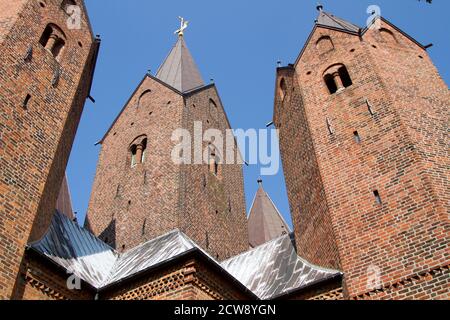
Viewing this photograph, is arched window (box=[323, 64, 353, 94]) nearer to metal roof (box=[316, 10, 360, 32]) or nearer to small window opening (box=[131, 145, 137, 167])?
metal roof (box=[316, 10, 360, 32])

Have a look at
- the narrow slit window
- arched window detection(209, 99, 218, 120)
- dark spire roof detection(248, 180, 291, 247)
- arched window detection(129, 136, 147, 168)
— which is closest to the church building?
the narrow slit window

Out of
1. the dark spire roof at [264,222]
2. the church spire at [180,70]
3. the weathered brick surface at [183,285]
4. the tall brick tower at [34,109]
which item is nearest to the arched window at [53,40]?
the tall brick tower at [34,109]

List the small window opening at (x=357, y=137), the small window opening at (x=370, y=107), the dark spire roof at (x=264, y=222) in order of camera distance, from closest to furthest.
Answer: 1. the small window opening at (x=357, y=137)
2. the small window opening at (x=370, y=107)
3. the dark spire roof at (x=264, y=222)

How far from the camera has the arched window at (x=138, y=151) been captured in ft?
62.4

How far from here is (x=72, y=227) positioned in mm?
13898

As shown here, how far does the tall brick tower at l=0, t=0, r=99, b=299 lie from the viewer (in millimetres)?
9523

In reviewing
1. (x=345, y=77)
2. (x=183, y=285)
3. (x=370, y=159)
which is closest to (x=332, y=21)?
A: (x=345, y=77)

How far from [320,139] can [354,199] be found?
7.75 ft

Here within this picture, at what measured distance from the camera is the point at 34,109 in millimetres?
11453

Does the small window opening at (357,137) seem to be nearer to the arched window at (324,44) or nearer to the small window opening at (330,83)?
the small window opening at (330,83)

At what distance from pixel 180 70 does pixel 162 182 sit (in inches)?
413

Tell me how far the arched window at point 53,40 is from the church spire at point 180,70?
7.65 m

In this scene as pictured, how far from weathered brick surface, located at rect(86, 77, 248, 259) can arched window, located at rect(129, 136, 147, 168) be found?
18 centimetres
